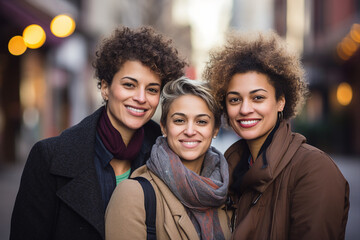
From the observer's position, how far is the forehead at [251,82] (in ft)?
8.61

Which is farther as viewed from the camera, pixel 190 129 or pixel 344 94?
pixel 344 94

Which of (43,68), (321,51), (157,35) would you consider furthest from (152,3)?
(157,35)

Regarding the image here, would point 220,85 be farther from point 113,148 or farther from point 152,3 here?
point 152,3

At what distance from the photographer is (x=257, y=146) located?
9.14 ft

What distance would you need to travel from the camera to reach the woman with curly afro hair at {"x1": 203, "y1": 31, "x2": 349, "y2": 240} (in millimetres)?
2146

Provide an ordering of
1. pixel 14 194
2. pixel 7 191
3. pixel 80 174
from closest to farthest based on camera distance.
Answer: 1. pixel 80 174
2. pixel 14 194
3. pixel 7 191

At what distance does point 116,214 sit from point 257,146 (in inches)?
47.0

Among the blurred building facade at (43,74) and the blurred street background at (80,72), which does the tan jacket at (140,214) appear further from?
the blurred building facade at (43,74)

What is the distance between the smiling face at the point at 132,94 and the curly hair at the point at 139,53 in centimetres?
5

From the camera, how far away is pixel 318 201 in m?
2.12

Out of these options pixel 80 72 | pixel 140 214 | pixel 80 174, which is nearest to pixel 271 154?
pixel 140 214

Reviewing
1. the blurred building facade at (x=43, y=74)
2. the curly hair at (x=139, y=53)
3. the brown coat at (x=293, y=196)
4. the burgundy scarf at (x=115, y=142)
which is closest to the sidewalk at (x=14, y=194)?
the blurred building facade at (x=43, y=74)

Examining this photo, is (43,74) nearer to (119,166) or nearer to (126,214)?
(119,166)

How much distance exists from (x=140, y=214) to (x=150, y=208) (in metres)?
0.09
